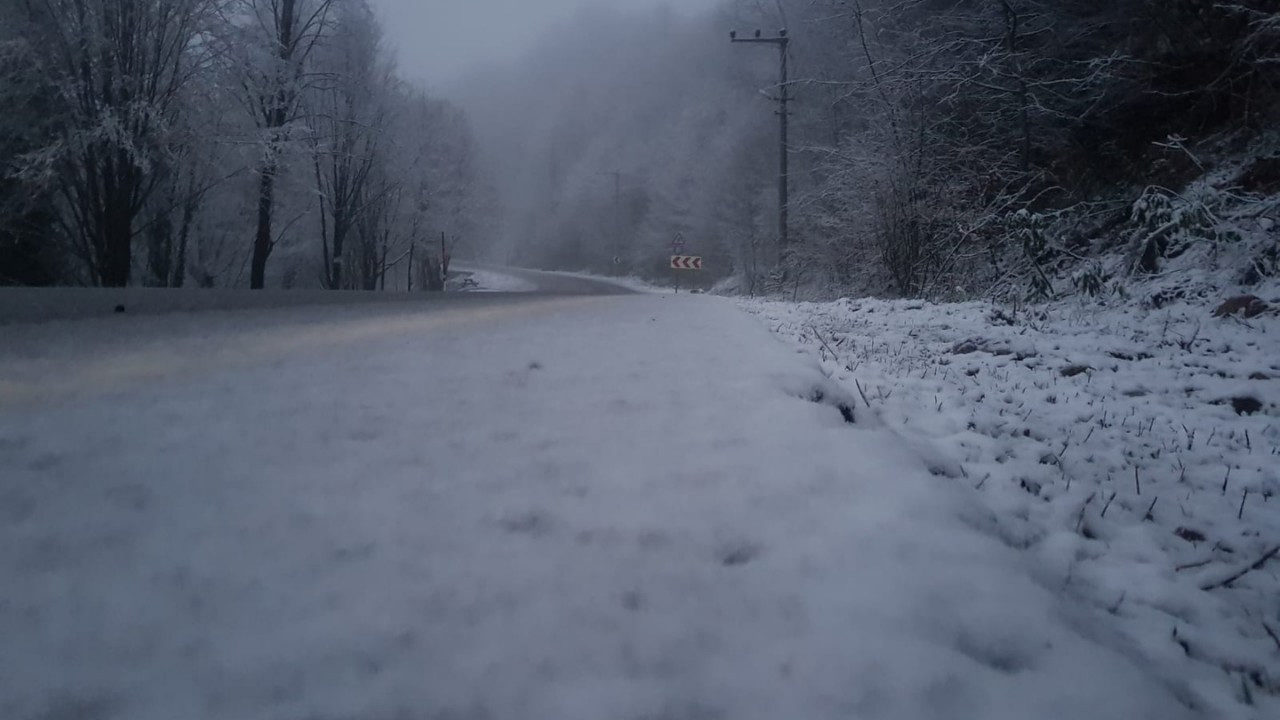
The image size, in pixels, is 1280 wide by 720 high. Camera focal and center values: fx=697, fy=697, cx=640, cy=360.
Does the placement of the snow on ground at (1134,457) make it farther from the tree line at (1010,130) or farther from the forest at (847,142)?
the tree line at (1010,130)

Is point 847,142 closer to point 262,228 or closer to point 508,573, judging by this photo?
point 262,228

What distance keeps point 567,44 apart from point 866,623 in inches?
3676

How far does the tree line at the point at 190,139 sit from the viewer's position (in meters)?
12.8

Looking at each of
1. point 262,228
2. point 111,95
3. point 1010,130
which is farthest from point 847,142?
point 111,95

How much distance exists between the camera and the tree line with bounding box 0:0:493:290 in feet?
42.1

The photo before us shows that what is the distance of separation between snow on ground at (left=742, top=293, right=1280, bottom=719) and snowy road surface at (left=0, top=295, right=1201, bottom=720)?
0.27 m

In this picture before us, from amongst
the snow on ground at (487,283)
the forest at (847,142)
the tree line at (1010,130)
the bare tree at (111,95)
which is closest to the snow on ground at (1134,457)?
the forest at (847,142)

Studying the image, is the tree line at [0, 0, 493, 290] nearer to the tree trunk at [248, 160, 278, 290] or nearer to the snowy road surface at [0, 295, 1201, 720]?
the tree trunk at [248, 160, 278, 290]

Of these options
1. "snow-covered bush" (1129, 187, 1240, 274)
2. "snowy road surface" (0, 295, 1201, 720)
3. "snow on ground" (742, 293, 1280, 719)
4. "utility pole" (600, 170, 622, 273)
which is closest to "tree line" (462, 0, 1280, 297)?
"snow-covered bush" (1129, 187, 1240, 274)

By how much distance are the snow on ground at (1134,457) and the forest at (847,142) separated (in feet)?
10.4

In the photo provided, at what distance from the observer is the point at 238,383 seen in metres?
4.36

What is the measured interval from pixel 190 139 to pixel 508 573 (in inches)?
630

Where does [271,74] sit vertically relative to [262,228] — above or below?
above

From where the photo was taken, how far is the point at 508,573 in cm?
197
